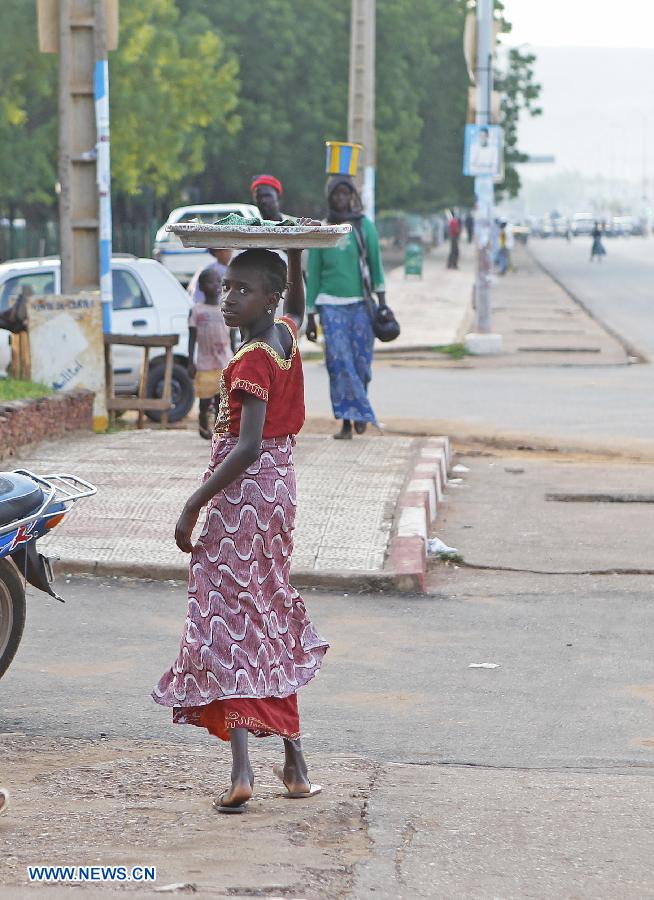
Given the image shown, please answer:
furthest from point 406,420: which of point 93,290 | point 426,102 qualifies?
point 426,102

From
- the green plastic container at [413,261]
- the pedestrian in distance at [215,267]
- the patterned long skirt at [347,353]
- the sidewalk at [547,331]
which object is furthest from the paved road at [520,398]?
the green plastic container at [413,261]

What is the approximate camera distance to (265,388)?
4949 millimetres

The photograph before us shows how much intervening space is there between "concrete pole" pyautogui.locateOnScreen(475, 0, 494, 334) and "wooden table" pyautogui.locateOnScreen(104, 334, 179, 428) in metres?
10.8

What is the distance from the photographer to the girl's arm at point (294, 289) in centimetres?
568

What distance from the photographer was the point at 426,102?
6938 centimetres

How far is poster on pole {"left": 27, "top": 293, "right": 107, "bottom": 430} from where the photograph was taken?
43.4ft

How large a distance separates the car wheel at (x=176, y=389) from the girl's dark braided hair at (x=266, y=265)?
10070 millimetres

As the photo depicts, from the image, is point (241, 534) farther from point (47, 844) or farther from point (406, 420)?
point (406, 420)

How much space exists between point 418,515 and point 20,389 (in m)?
4.05

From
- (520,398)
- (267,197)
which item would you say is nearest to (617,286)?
(520,398)

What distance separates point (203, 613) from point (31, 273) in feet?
38.2

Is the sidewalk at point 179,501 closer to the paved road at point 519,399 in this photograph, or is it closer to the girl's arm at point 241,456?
the paved road at point 519,399

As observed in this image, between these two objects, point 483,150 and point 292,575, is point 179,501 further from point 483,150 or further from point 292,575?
point 483,150

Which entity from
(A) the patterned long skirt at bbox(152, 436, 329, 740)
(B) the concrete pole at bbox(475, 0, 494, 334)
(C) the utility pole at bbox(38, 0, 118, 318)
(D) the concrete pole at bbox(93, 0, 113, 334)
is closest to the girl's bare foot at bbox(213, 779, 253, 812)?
(A) the patterned long skirt at bbox(152, 436, 329, 740)
